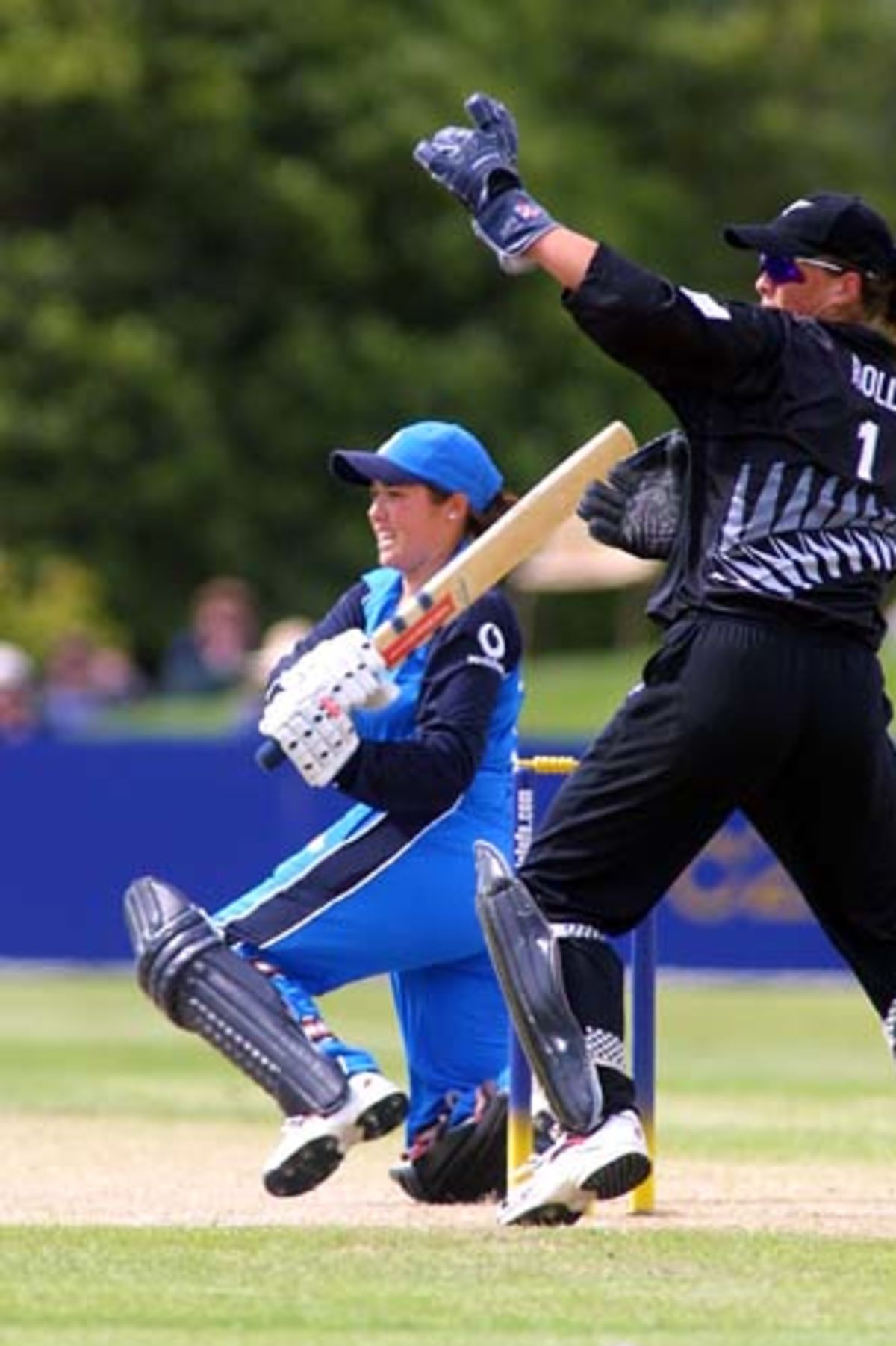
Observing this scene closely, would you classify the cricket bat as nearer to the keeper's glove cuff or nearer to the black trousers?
the black trousers

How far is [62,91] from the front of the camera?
37.4 meters

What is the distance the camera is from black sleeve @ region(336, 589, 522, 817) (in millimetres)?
8094

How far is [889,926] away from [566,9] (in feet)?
126

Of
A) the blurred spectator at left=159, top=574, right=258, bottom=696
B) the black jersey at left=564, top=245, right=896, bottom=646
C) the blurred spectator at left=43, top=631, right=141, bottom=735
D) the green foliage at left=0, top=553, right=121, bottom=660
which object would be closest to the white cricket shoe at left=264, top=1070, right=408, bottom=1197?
the black jersey at left=564, top=245, right=896, bottom=646

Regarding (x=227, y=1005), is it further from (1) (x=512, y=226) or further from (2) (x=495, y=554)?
(1) (x=512, y=226)

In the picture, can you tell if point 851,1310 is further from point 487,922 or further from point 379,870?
point 379,870

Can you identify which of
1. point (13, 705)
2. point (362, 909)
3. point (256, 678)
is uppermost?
point (362, 909)

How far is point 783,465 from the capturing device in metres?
7.57

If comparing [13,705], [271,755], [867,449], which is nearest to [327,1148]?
[271,755]

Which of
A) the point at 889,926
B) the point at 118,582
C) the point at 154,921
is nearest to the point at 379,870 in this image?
the point at 154,921

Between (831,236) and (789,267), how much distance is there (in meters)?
0.12

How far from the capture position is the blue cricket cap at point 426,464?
8.48 metres

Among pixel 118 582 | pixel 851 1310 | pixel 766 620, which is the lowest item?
pixel 118 582

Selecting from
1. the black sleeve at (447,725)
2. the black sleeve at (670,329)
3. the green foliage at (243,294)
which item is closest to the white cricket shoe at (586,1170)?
the black sleeve at (447,725)
